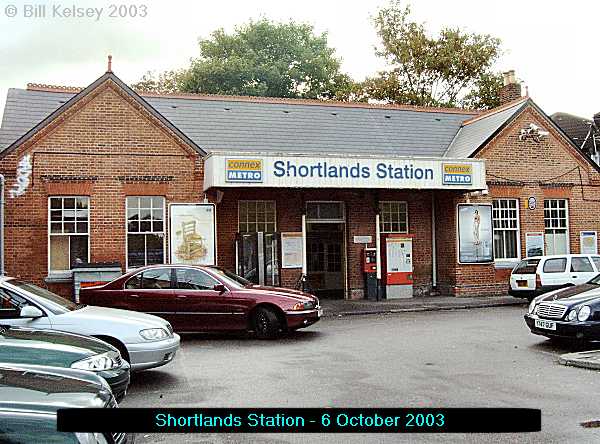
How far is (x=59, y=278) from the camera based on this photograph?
1753 cm

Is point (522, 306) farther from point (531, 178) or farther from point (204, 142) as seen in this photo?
point (204, 142)

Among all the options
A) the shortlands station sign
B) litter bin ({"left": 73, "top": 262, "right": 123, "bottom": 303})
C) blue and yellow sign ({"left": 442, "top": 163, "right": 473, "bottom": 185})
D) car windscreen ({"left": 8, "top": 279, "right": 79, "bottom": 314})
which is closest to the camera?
car windscreen ({"left": 8, "top": 279, "right": 79, "bottom": 314})

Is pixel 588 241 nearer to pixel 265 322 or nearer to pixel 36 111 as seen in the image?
pixel 265 322

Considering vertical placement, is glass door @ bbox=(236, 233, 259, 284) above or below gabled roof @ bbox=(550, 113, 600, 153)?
below

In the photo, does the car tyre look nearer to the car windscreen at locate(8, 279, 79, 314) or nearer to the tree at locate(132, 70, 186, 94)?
the car windscreen at locate(8, 279, 79, 314)

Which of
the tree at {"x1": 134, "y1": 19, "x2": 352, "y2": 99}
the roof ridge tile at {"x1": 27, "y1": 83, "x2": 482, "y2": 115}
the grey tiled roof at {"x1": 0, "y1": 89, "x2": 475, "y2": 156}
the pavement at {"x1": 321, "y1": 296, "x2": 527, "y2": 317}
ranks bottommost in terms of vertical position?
the pavement at {"x1": 321, "y1": 296, "x2": 527, "y2": 317}

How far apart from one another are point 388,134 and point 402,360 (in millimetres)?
13998

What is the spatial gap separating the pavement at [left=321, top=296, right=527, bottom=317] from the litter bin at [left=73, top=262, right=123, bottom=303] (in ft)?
17.9

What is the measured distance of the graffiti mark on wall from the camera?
1742 cm

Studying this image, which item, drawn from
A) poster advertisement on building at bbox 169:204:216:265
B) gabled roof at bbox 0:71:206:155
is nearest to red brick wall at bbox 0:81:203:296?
gabled roof at bbox 0:71:206:155

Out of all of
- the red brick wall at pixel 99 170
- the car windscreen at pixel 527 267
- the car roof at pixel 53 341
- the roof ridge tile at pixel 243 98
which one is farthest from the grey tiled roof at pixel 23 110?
the car windscreen at pixel 527 267
